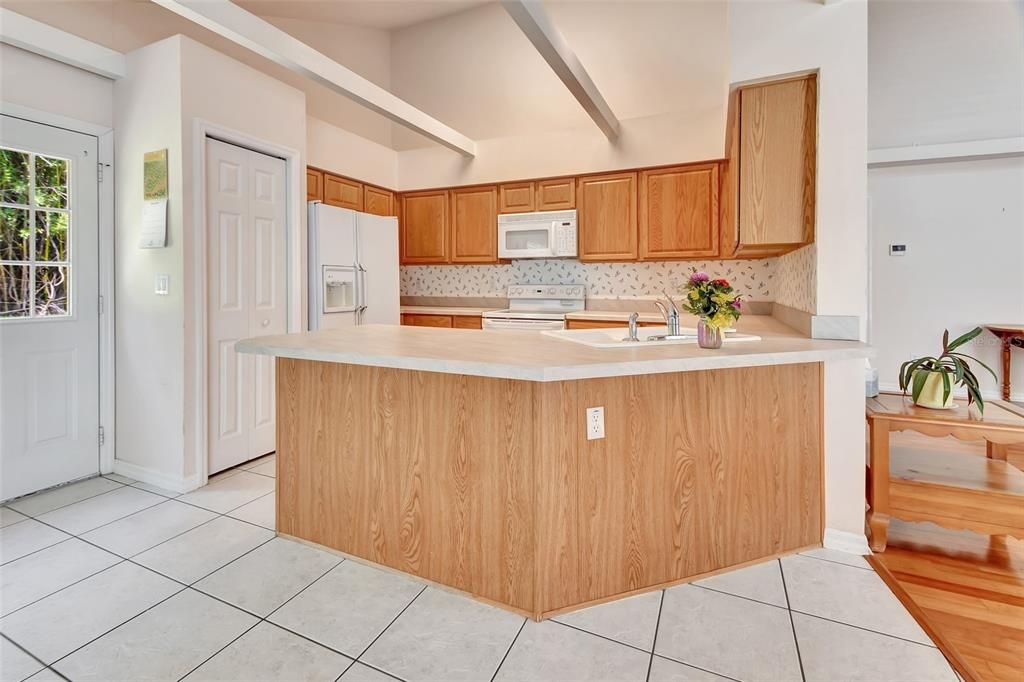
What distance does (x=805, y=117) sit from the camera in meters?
2.25

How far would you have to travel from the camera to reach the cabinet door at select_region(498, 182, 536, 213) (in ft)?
15.8

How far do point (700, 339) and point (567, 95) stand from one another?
3729 millimetres

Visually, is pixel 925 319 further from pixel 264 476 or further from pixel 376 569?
pixel 264 476

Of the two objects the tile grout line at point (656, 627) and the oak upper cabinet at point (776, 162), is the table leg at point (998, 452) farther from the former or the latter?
the tile grout line at point (656, 627)

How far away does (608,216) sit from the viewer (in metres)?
4.48

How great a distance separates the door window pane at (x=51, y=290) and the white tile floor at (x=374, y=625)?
1281 millimetres

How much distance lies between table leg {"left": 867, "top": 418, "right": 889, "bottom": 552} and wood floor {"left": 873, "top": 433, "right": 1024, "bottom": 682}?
8 centimetres

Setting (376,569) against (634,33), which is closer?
(376,569)

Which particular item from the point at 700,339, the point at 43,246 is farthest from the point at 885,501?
the point at 43,246

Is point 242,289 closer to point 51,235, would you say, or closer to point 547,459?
point 51,235

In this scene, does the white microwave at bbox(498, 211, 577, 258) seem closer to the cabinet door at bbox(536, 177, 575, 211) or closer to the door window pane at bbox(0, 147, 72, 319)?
the cabinet door at bbox(536, 177, 575, 211)

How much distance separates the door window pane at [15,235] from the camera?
261 cm

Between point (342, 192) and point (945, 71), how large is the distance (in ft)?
18.7

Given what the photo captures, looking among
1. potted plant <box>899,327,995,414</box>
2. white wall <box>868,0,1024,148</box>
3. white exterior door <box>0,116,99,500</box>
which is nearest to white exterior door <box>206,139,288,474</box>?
white exterior door <box>0,116,99,500</box>
